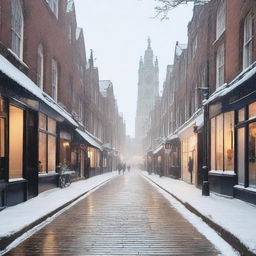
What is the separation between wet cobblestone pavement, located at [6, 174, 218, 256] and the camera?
7.59 metres

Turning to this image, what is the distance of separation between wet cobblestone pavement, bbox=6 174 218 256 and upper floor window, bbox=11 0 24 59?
6.77 meters

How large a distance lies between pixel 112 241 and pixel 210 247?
1813mm

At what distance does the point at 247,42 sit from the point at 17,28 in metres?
8.44

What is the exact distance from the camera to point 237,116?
16391mm


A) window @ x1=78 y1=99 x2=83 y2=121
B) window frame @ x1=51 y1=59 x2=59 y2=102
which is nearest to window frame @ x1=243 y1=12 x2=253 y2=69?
window frame @ x1=51 y1=59 x2=59 y2=102

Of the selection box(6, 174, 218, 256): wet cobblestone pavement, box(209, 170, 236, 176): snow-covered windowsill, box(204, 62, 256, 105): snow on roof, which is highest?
box(204, 62, 256, 105): snow on roof

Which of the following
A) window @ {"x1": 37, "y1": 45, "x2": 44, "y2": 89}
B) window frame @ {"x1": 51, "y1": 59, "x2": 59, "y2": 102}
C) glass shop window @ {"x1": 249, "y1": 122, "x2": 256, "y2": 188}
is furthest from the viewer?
window frame @ {"x1": 51, "y1": 59, "x2": 59, "y2": 102}

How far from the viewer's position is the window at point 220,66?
806 inches

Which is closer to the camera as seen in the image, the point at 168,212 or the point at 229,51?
the point at 168,212

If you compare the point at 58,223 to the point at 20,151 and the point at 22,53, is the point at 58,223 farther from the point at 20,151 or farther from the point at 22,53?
the point at 22,53

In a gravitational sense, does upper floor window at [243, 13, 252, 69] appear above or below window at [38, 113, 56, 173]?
above

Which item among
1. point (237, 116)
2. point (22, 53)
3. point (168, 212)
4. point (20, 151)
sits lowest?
point (168, 212)

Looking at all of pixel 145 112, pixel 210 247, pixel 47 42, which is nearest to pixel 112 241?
pixel 210 247

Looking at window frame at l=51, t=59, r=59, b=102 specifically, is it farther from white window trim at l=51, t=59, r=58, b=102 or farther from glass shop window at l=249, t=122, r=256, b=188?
glass shop window at l=249, t=122, r=256, b=188
